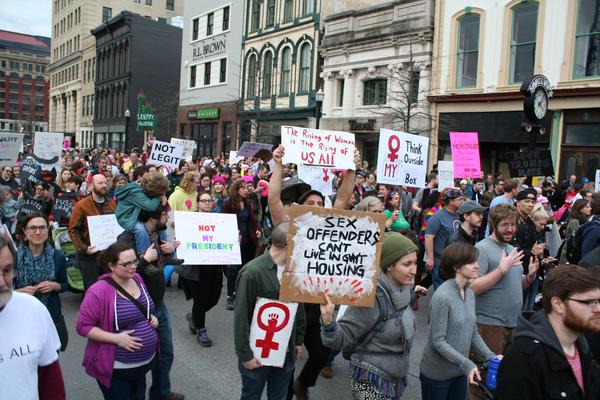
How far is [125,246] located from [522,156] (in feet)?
27.2

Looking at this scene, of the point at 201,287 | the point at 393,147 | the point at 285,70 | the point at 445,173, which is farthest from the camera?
the point at 285,70

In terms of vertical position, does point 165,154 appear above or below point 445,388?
above

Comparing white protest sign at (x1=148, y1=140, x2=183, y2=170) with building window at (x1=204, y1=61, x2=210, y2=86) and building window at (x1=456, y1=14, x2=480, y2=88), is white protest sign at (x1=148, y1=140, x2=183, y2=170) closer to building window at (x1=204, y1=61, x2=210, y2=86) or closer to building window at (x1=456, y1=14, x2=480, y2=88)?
building window at (x1=456, y1=14, x2=480, y2=88)

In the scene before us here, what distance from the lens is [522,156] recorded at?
10.0 metres

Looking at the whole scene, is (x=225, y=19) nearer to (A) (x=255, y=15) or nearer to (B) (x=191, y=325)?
(A) (x=255, y=15)

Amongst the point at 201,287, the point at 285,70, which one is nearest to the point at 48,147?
the point at 201,287

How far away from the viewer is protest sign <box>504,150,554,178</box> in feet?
32.4

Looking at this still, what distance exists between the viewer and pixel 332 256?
10.5 feet

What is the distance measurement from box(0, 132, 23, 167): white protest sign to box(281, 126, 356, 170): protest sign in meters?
6.46

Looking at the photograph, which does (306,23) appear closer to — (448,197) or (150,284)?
(448,197)

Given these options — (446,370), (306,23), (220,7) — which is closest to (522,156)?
(446,370)

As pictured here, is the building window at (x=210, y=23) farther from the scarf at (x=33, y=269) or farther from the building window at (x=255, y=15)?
the scarf at (x=33, y=269)

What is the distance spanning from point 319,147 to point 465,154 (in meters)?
6.53

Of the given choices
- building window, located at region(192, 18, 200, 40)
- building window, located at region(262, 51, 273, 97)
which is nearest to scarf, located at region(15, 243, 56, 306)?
building window, located at region(262, 51, 273, 97)
